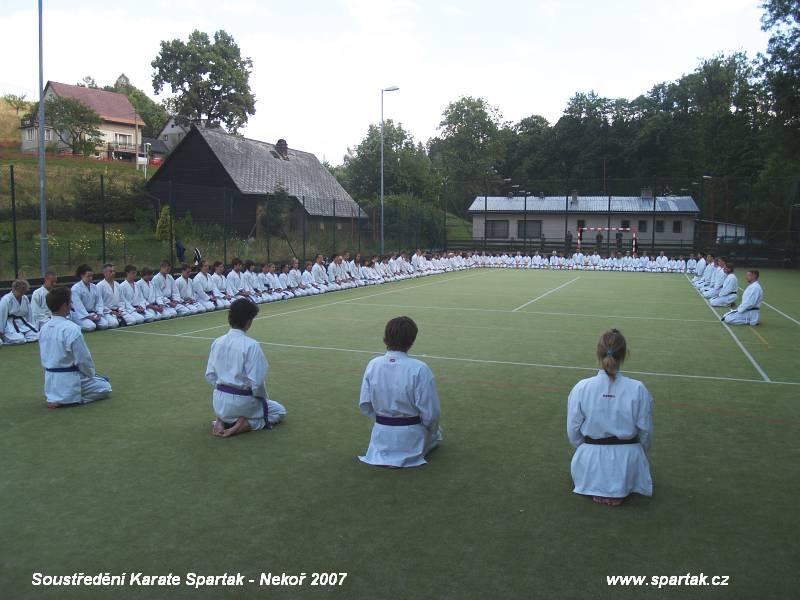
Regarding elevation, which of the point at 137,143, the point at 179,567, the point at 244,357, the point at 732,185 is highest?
the point at 137,143

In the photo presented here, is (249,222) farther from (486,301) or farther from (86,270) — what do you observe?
(86,270)

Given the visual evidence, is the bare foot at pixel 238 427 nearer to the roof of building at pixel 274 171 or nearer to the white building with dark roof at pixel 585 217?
the roof of building at pixel 274 171

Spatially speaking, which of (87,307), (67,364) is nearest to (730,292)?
(87,307)

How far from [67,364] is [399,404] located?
13.2 ft

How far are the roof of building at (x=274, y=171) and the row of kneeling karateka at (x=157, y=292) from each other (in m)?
10.1

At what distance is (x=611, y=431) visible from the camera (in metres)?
4.59

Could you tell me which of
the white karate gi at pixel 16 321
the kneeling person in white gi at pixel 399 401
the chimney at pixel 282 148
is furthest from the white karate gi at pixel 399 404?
the chimney at pixel 282 148

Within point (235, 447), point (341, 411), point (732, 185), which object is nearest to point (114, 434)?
point (235, 447)

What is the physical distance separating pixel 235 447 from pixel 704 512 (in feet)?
12.7

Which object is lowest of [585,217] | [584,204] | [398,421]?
[398,421]

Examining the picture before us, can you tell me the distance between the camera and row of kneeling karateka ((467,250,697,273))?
3453 centimetres

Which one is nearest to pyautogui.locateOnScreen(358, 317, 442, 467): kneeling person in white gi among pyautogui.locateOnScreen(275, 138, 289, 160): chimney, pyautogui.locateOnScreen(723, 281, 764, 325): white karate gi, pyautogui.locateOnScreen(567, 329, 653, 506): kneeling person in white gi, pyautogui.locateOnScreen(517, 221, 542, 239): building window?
pyautogui.locateOnScreen(567, 329, 653, 506): kneeling person in white gi

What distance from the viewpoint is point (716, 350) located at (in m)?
11.0

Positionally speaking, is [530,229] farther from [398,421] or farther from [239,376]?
[398,421]
